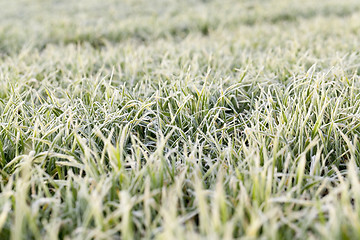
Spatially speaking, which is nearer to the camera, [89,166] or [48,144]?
[89,166]

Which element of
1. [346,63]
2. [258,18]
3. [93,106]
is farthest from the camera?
[258,18]

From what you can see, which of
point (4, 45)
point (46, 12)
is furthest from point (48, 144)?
point (46, 12)

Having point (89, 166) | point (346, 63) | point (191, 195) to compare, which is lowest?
point (191, 195)

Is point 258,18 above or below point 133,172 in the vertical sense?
above

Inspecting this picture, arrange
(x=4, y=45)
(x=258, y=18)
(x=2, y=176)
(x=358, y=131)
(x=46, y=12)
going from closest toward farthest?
1. (x=2, y=176)
2. (x=358, y=131)
3. (x=4, y=45)
4. (x=258, y=18)
5. (x=46, y=12)

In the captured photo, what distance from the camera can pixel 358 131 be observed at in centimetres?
139

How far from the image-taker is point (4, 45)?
338 cm

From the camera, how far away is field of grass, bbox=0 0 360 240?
862mm

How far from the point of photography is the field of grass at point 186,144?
2.83ft

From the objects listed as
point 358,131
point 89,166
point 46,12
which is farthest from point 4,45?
point 358,131

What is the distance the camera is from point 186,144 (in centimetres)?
138

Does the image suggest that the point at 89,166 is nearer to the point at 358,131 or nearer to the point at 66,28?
the point at 358,131

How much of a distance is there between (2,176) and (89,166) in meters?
0.39

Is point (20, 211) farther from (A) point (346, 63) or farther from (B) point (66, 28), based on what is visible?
(B) point (66, 28)
